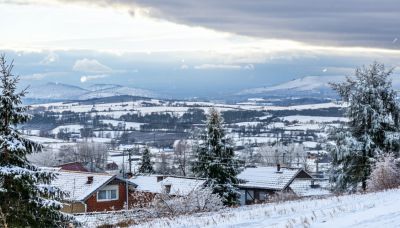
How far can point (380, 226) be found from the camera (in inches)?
416

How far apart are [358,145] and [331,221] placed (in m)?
26.1

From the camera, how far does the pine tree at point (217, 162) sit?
1877 inches

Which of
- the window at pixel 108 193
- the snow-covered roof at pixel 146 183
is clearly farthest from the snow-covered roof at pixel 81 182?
the snow-covered roof at pixel 146 183

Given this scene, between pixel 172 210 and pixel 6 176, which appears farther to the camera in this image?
pixel 172 210

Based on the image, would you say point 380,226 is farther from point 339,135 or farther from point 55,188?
point 339,135

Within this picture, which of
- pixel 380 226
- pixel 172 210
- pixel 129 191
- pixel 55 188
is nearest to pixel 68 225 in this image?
pixel 55 188

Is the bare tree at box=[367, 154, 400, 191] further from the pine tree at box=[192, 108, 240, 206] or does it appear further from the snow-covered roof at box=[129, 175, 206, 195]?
the snow-covered roof at box=[129, 175, 206, 195]

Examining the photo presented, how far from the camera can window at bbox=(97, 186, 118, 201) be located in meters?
54.6

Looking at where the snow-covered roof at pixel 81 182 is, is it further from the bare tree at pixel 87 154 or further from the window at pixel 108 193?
the bare tree at pixel 87 154

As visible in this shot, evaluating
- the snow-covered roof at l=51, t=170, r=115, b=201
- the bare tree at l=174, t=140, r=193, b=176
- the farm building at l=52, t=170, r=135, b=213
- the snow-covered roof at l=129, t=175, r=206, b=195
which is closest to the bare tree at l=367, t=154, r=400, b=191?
the snow-covered roof at l=129, t=175, r=206, b=195

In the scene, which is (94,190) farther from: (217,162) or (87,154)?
(87,154)

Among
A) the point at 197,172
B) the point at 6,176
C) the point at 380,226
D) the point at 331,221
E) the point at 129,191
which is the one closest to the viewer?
the point at 380,226

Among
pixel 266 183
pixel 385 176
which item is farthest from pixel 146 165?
pixel 385 176

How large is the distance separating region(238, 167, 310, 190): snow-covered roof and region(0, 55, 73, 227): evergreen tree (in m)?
48.0
